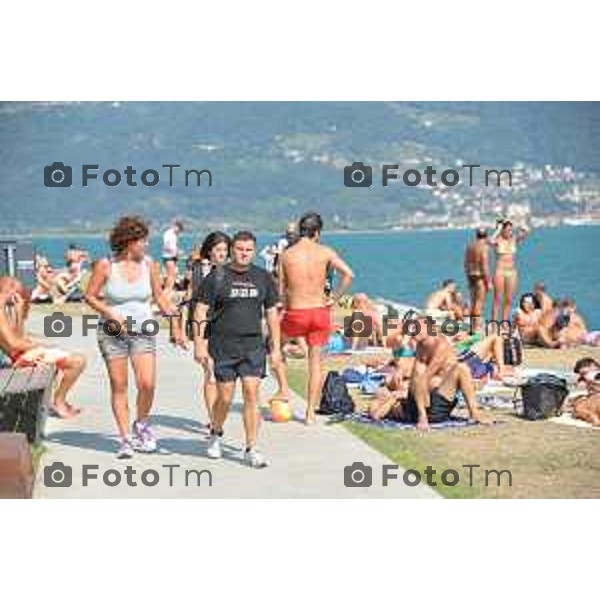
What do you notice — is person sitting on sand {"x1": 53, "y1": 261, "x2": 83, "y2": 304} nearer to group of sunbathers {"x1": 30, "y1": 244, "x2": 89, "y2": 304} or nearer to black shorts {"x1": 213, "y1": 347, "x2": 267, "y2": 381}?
group of sunbathers {"x1": 30, "y1": 244, "x2": 89, "y2": 304}

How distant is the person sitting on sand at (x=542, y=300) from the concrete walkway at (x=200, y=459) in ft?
18.3

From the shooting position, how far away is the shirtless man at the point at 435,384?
10.3m

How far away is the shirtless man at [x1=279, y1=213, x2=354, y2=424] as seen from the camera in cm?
1018

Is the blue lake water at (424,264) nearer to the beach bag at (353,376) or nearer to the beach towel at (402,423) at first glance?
the beach bag at (353,376)

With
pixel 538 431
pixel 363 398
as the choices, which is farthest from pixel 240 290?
pixel 363 398

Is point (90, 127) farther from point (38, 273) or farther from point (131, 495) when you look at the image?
point (131, 495)

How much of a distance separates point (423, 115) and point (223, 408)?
3218 inches

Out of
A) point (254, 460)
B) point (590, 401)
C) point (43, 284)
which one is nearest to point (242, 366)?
point (254, 460)

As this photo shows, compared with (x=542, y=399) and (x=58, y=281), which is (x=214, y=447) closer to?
(x=542, y=399)

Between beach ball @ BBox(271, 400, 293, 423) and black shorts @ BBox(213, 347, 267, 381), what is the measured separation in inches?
70.4

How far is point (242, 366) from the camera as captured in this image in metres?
8.68

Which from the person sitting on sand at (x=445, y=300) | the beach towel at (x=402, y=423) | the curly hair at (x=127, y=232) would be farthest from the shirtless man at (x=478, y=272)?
the curly hair at (x=127, y=232)
